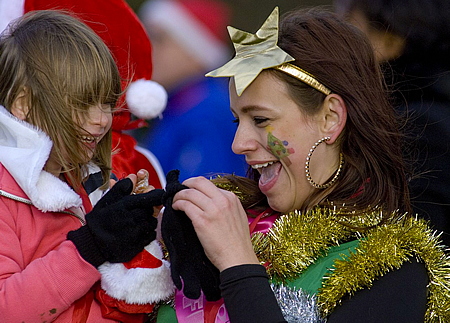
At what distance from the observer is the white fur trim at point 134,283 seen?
4.91 ft

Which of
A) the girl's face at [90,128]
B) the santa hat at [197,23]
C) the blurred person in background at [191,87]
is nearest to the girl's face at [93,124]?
the girl's face at [90,128]

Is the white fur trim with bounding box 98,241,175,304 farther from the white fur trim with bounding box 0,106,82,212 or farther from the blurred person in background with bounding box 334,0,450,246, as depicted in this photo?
the blurred person in background with bounding box 334,0,450,246

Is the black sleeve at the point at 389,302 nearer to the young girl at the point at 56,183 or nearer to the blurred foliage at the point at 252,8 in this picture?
the young girl at the point at 56,183

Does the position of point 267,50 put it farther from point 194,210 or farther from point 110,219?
point 110,219

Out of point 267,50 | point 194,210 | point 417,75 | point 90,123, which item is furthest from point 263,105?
point 417,75

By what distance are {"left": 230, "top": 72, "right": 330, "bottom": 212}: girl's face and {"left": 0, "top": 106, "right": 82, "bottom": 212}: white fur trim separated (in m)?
0.55

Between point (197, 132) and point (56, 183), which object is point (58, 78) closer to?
point (56, 183)

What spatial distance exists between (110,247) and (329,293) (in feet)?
1.94

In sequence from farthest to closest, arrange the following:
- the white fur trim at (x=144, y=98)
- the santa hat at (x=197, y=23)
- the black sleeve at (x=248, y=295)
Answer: the santa hat at (x=197, y=23) < the white fur trim at (x=144, y=98) < the black sleeve at (x=248, y=295)

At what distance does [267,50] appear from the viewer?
1.67 meters

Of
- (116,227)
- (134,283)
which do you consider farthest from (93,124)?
(134,283)

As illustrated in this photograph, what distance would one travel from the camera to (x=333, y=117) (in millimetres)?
1693

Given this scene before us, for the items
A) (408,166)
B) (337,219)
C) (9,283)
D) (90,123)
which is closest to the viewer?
(9,283)

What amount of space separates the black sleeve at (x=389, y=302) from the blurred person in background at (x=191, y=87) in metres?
2.04
